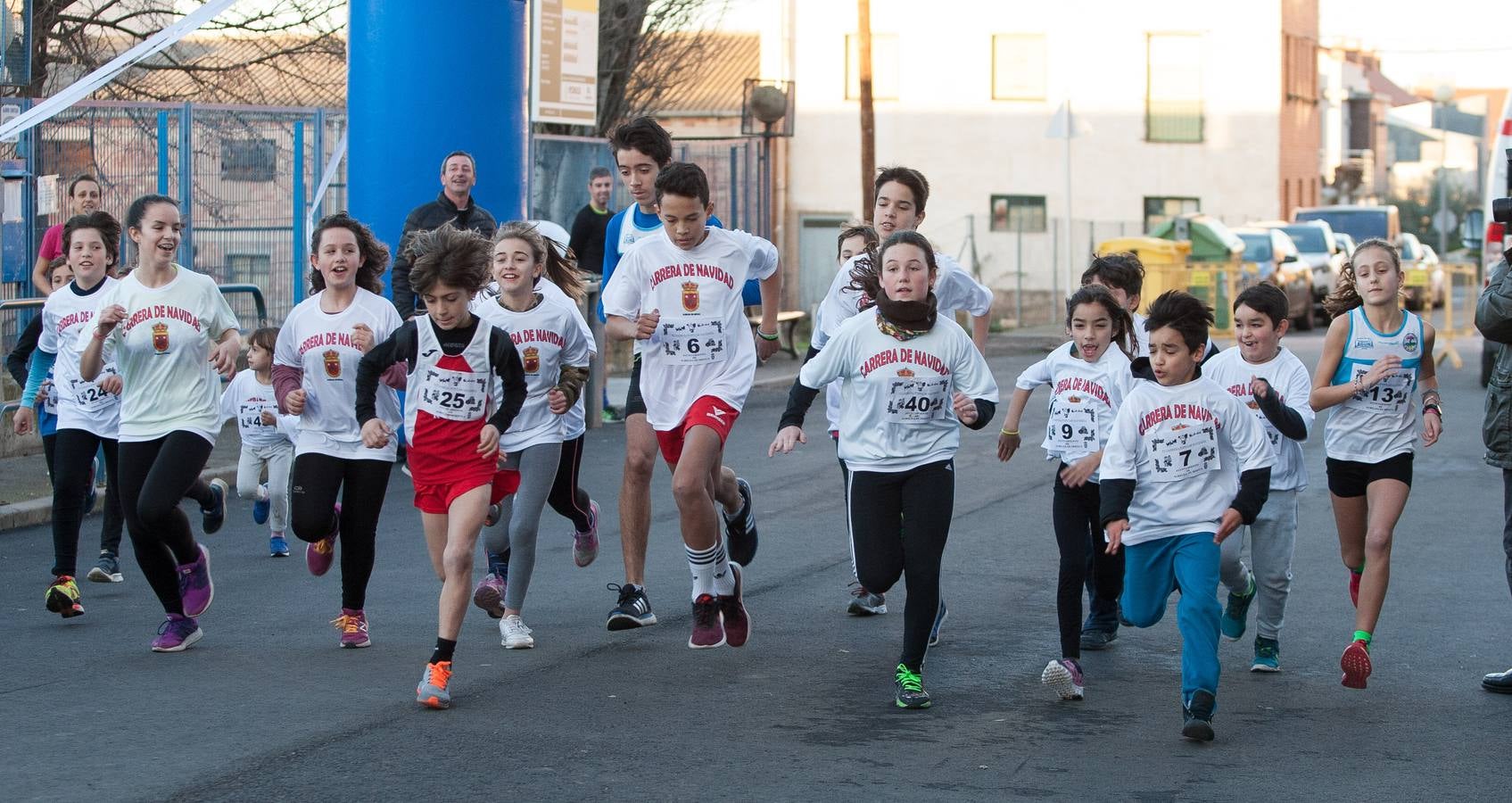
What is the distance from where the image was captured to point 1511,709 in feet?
21.7

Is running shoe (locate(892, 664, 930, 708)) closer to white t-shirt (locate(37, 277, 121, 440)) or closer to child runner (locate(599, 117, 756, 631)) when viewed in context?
child runner (locate(599, 117, 756, 631))

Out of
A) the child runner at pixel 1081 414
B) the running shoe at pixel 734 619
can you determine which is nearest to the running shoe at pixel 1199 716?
the child runner at pixel 1081 414

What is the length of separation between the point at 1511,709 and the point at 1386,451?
3.42 feet

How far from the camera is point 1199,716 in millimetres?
6031

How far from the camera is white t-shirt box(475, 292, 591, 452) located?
7.50m

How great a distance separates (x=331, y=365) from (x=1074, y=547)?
115 inches

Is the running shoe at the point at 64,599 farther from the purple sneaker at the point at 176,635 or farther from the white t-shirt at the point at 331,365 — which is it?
the white t-shirt at the point at 331,365

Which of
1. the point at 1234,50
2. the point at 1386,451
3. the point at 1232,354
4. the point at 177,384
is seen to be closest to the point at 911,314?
the point at 1232,354

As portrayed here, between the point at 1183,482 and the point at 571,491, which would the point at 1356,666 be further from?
the point at 571,491

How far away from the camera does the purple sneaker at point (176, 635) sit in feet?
24.0

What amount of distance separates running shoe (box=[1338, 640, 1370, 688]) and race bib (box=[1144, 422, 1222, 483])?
1.08 meters

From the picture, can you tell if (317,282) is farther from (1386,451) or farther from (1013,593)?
(1386,451)

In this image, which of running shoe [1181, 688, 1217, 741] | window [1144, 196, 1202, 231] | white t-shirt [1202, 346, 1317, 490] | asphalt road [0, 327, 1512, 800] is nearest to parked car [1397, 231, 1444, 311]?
window [1144, 196, 1202, 231]

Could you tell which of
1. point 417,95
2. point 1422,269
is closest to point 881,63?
point 1422,269
